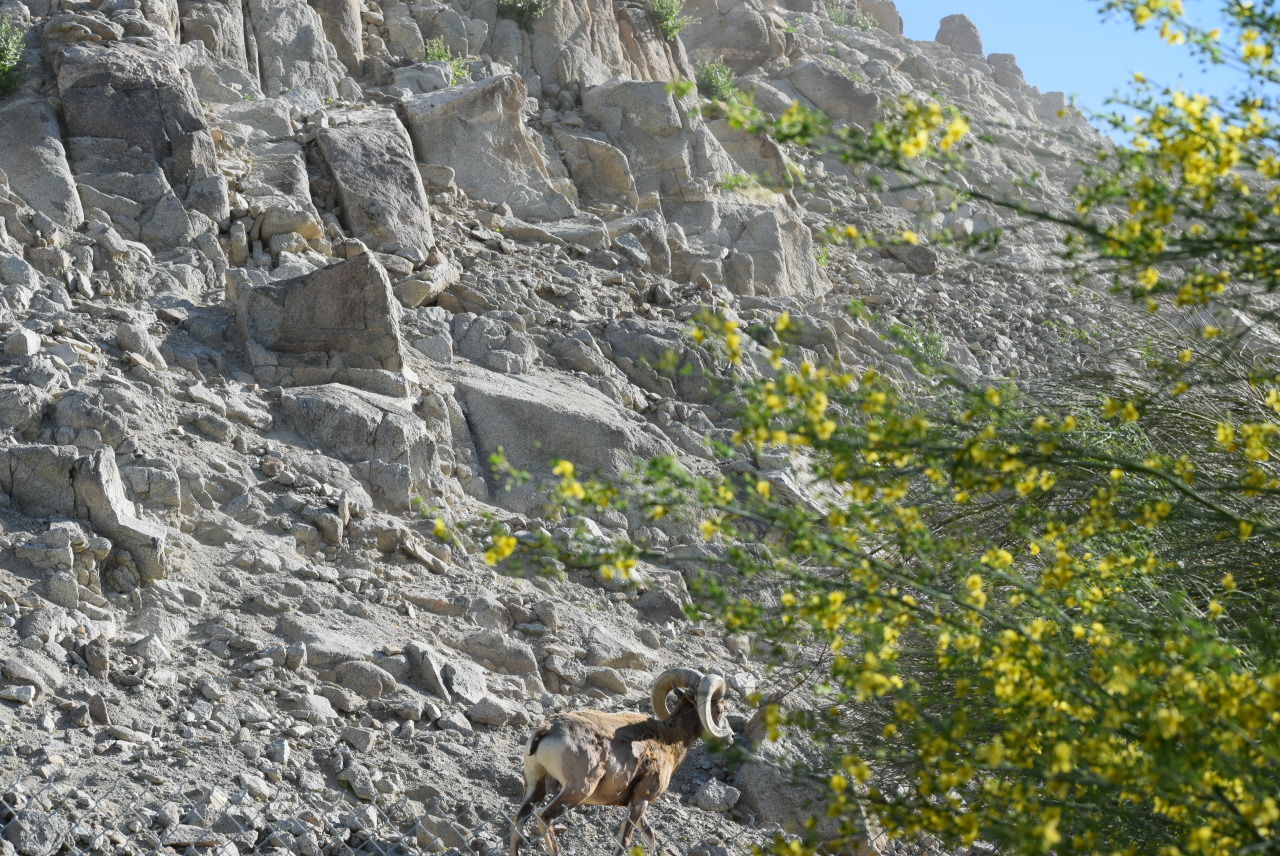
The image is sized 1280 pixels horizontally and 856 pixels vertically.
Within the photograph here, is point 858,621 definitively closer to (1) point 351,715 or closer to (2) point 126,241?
(1) point 351,715

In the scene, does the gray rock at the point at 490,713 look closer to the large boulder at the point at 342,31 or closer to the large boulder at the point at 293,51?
the large boulder at the point at 293,51

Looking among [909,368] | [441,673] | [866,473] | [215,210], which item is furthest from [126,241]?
[866,473]

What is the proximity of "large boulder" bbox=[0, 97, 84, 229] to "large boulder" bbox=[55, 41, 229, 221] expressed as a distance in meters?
0.32

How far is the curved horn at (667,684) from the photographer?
753 centimetres

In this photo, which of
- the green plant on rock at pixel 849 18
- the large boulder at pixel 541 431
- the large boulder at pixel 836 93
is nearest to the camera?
the large boulder at pixel 541 431

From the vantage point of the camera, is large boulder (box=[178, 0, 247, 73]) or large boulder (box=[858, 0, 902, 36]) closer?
large boulder (box=[178, 0, 247, 73])

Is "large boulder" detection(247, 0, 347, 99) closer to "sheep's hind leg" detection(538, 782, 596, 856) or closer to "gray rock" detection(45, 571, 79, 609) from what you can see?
"gray rock" detection(45, 571, 79, 609)

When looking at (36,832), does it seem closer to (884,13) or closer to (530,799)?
(530,799)

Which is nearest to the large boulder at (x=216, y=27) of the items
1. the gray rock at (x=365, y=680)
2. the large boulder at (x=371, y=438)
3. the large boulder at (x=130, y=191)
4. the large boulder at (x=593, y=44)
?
the large boulder at (x=130, y=191)

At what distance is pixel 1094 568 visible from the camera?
3.80 meters

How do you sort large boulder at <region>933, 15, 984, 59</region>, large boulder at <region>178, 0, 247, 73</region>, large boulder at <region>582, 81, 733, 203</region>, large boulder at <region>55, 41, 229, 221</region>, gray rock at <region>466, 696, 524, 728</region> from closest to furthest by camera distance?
gray rock at <region>466, 696, 524, 728</region> → large boulder at <region>55, 41, 229, 221</region> → large boulder at <region>178, 0, 247, 73</region> → large boulder at <region>582, 81, 733, 203</region> → large boulder at <region>933, 15, 984, 59</region>

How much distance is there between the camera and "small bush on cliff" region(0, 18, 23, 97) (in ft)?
37.7

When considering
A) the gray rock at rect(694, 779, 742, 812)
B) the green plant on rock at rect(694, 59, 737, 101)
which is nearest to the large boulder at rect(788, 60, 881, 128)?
the green plant on rock at rect(694, 59, 737, 101)

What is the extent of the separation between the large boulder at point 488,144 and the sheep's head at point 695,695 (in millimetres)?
8237
